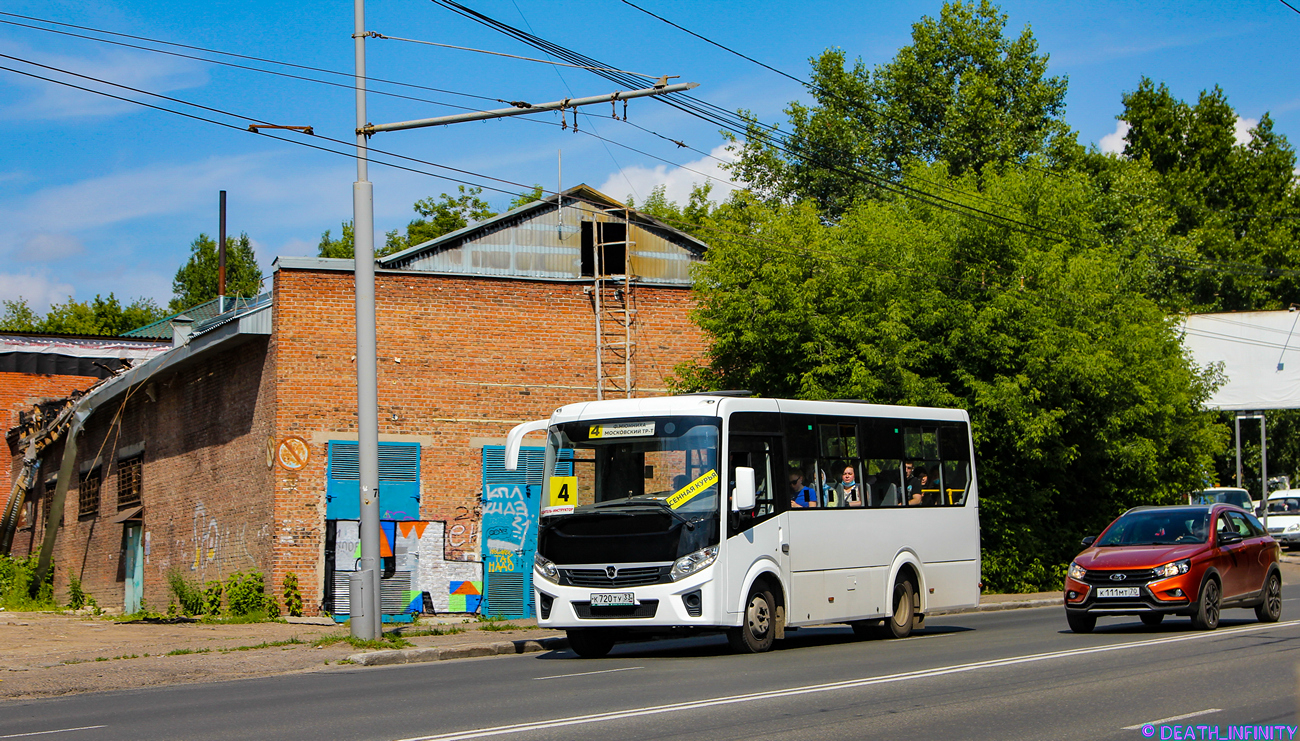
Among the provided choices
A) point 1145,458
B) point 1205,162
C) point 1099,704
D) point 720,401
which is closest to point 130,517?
point 720,401

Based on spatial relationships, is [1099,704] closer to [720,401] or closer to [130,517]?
[720,401]

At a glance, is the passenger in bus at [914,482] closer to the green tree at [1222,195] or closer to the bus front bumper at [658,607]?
the bus front bumper at [658,607]

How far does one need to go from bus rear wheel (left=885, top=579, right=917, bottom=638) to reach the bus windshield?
4231mm

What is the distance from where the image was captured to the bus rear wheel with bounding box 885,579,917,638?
1670 centimetres

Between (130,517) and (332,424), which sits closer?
(332,424)

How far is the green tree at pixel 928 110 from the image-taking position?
46.4 meters

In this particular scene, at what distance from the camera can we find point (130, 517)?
29.5 m

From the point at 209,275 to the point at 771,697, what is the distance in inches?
3184

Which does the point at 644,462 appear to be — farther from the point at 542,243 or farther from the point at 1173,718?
the point at 542,243

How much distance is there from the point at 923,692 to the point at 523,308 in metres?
16.3

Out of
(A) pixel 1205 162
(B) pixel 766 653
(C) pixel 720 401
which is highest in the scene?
(A) pixel 1205 162

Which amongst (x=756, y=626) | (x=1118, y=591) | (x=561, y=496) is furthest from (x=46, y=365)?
(x=1118, y=591)

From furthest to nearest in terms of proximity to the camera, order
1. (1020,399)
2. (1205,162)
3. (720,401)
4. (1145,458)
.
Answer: (1205,162) < (1145,458) < (1020,399) < (720,401)

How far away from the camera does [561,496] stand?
14641 mm
